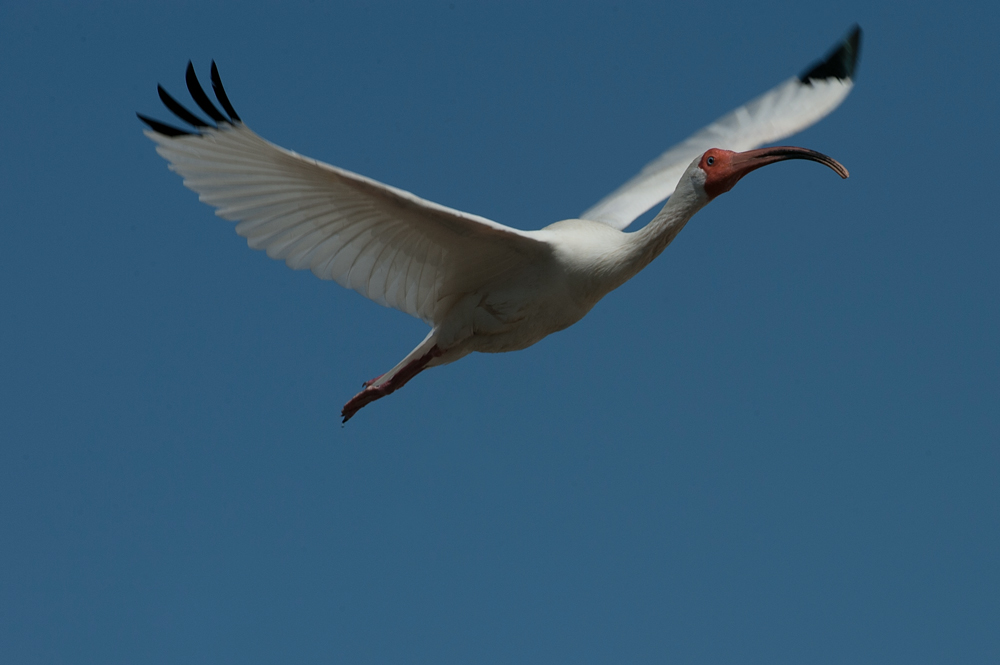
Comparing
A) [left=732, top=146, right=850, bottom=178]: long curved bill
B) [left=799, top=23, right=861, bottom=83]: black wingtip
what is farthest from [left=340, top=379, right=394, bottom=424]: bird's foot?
[left=799, top=23, right=861, bottom=83]: black wingtip

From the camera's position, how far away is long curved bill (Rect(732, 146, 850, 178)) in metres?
8.95

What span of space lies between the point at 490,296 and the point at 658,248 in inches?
56.6

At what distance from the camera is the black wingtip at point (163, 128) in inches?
329

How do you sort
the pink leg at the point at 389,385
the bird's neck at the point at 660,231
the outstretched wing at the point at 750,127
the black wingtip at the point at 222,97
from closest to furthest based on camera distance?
the black wingtip at the point at 222,97 → the bird's neck at the point at 660,231 → the pink leg at the point at 389,385 → the outstretched wing at the point at 750,127

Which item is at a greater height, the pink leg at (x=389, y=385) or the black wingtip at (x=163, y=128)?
the black wingtip at (x=163, y=128)

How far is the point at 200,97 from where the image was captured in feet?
26.5

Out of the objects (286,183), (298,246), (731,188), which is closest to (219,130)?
(286,183)

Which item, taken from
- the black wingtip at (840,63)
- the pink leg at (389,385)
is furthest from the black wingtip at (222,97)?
the black wingtip at (840,63)

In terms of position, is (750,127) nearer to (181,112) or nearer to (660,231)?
(660,231)

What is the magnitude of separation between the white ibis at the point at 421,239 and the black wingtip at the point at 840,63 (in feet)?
11.9

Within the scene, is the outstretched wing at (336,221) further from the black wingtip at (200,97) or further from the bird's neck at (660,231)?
the bird's neck at (660,231)

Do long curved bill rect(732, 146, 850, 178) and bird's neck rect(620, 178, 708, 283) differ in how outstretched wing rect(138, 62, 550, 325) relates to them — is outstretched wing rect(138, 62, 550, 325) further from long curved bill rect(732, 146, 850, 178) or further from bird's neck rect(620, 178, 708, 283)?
long curved bill rect(732, 146, 850, 178)

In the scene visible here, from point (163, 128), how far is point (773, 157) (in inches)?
191

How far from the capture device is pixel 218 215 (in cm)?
875
